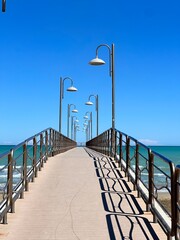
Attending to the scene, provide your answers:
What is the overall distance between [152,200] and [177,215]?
6.32 ft

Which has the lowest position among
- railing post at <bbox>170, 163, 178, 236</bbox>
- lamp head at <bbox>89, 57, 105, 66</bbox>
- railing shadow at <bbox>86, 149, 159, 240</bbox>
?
railing shadow at <bbox>86, 149, 159, 240</bbox>

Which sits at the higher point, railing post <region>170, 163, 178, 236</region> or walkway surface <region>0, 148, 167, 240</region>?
railing post <region>170, 163, 178, 236</region>

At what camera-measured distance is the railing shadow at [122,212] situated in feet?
19.0

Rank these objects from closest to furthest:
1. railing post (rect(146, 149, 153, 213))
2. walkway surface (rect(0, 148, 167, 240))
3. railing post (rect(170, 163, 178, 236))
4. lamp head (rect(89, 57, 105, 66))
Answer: railing post (rect(170, 163, 178, 236)) → walkway surface (rect(0, 148, 167, 240)) → railing post (rect(146, 149, 153, 213)) → lamp head (rect(89, 57, 105, 66))

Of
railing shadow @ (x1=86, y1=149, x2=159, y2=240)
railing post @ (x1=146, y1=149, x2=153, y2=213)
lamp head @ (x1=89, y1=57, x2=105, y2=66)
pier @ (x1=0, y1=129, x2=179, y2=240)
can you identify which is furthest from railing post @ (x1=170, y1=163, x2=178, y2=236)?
lamp head @ (x1=89, y1=57, x2=105, y2=66)

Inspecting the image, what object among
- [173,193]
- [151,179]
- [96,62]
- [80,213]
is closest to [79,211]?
[80,213]

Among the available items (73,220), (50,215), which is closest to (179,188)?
(73,220)

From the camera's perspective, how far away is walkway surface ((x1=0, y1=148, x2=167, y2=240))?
18.9ft

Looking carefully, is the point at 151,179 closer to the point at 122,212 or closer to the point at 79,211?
the point at 122,212

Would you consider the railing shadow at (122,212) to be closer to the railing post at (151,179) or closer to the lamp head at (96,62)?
the railing post at (151,179)

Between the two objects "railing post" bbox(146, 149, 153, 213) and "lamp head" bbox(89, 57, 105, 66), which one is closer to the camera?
"railing post" bbox(146, 149, 153, 213)

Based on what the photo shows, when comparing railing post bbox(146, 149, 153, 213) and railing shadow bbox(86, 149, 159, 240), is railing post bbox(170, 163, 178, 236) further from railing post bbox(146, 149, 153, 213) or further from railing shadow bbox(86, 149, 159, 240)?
railing post bbox(146, 149, 153, 213)

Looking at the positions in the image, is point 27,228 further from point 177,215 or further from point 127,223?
point 177,215

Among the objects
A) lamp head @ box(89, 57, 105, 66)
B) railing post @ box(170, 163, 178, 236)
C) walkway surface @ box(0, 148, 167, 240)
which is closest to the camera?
railing post @ box(170, 163, 178, 236)
